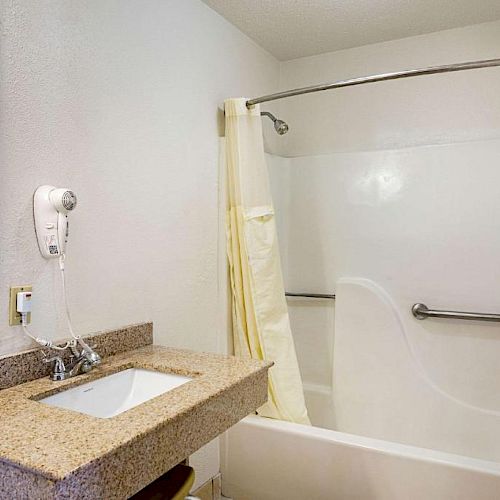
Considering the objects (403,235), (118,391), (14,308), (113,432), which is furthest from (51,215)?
(403,235)

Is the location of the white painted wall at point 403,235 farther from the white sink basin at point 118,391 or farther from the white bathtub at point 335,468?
the white sink basin at point 118,391

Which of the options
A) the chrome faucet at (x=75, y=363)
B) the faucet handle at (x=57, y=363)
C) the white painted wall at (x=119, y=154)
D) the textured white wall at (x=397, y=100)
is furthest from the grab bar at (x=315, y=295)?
the faucet handle at (x=57, y=363)

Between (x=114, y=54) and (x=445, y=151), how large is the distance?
1.71m

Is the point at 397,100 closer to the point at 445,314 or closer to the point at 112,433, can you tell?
the point at 445,314

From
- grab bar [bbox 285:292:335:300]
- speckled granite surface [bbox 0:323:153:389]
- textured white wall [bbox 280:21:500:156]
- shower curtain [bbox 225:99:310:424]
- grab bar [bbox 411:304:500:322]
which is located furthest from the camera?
grab bar [bbox 285:292:335:300]

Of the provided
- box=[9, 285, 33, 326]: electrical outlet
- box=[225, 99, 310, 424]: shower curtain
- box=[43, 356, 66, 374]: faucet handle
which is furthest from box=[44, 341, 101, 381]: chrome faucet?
box=[225, 99, 310, 424]: shower curtain

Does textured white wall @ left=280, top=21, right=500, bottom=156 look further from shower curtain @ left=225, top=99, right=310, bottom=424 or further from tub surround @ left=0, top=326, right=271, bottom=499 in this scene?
tub surround @ left=0, top=326, right=271, bottom=499

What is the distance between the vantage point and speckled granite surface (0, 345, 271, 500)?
889 mm

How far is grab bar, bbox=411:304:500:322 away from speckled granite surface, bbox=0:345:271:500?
1.29 metres

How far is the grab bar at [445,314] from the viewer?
234 centimetres

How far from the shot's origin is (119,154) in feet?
5.60

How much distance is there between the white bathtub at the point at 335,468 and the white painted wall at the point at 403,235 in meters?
0.67

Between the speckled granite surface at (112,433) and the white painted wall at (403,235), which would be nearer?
the speckled granite surface at (112,433)

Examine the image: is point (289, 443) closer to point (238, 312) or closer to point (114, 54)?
point (238, 312)
